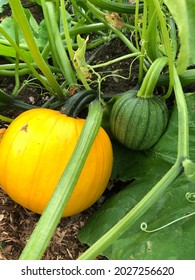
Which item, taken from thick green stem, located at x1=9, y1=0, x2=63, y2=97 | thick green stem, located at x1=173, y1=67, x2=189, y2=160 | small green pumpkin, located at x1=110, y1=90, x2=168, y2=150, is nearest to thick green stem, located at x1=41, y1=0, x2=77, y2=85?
thick green stem, located at x1=9, y1=0, x2=63, y2=97

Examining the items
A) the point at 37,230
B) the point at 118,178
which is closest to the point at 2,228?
the point at 118,178

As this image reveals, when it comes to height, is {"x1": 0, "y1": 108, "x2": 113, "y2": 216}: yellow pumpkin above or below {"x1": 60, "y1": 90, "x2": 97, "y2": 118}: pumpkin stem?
below

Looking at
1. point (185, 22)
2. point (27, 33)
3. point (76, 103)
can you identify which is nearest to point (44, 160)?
point (76, 103)

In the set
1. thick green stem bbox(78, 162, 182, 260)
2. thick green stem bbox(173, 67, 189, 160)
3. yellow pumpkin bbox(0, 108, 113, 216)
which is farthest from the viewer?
yellow pumpkin bbox(0, 108, 113, 216)

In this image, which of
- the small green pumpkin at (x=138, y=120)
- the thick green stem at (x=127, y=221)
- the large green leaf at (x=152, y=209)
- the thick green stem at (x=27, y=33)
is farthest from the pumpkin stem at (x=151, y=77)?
the thick green stem at (x=127, y=221)

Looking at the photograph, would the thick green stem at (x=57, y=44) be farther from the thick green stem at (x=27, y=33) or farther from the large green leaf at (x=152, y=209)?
the large green leaf at (x=152, y=209)

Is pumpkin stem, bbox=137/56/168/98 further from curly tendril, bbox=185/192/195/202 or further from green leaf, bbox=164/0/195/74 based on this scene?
curly tendril, bbox=185/192/195/202

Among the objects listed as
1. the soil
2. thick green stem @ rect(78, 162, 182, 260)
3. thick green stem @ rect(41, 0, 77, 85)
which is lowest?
the soil
